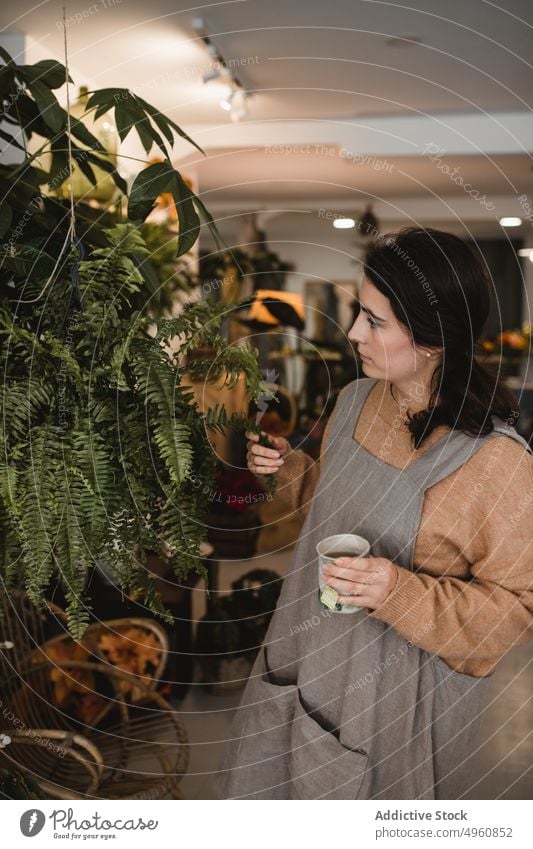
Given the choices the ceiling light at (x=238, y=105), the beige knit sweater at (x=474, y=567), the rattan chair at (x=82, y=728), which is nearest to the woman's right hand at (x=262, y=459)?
the beige knit sweater at (x=474, y=567)

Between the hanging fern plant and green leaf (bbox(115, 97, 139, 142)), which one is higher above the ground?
green leaf (bbox(115, 97, 139, 142))

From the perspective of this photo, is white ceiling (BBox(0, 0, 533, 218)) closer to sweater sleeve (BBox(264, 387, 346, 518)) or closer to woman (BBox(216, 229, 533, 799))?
woman (BBox(216, 229, 533, 799))

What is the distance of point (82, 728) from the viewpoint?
1.87 m

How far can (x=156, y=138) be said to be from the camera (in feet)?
3.37

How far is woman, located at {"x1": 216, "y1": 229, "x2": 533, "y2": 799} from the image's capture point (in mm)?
1022

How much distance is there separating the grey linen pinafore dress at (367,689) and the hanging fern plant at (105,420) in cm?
32

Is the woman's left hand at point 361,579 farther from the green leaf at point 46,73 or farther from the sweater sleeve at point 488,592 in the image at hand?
the green leaf at point 46,73

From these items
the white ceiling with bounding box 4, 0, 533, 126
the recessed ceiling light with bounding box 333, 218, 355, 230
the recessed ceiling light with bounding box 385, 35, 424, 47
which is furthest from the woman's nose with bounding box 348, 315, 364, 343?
the recessed ceiling light with bounding box 385, 35, 424, 47

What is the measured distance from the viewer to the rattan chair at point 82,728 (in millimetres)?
1380

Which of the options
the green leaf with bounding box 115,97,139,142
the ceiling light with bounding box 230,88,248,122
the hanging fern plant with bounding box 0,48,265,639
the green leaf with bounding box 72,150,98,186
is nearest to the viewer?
the hanging fern plant with bounding box 0,48,265,639
